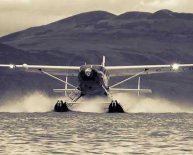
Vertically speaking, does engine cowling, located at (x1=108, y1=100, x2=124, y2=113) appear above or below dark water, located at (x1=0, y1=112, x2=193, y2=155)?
above

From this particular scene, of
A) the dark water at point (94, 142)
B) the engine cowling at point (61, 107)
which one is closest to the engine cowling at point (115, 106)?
the engine cowling at point (61, 107)

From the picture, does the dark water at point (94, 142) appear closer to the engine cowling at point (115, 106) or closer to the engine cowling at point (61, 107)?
the engine cowling at point (115, 106)

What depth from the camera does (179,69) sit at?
212ft

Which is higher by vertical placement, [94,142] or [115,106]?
[115,106]

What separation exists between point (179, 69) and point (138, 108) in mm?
8301

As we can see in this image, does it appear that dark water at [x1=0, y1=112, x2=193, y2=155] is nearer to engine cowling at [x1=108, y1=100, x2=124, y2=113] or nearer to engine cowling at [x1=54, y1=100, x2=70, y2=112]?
engine cowling at [x1=108, y1=100, x2=124, y2=113]

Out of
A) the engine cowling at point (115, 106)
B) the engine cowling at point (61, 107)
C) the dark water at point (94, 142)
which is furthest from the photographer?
the engine cowling at point (61, 107)

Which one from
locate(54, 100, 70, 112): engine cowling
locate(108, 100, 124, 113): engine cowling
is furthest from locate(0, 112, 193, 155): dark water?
locate(54, 100, 70, 112): engine cowling

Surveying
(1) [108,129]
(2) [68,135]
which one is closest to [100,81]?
(1) [108,129]

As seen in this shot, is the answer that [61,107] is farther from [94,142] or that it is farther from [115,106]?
[94,142]

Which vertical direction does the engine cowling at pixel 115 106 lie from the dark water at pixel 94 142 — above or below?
above

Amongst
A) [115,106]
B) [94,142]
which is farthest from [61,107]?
[94,142]

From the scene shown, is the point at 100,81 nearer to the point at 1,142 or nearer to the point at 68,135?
the point at 68,135

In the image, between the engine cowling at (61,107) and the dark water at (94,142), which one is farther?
the engine cowling at (61,107)
